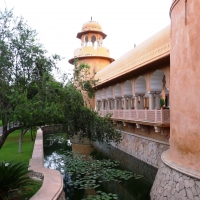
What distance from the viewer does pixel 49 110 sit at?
7723mm

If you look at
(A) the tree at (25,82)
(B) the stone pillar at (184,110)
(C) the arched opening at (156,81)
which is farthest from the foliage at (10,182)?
(C) the arched opening at (156,81)

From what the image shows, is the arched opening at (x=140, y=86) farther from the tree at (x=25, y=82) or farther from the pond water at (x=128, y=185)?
the tree at (x=25, y=82)

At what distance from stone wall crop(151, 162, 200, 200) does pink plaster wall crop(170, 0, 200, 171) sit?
0.38 meters

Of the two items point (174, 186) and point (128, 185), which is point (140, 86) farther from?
point (174, 186)

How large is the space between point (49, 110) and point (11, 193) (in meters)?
2.59

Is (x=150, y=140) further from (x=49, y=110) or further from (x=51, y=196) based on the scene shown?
(x=51, y=196)

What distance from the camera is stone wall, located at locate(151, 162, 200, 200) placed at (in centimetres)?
586

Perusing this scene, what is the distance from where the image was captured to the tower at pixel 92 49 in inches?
1024

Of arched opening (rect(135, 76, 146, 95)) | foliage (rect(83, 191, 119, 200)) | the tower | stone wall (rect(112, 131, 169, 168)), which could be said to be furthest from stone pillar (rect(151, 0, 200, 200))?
the tower

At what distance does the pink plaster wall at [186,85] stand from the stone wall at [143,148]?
3.82 m

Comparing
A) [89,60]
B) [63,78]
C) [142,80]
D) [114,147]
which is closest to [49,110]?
[63,78]

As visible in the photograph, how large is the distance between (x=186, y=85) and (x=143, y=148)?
6960 millimetres

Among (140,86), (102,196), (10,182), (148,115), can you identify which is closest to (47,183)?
(10,182)

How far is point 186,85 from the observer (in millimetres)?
6590
